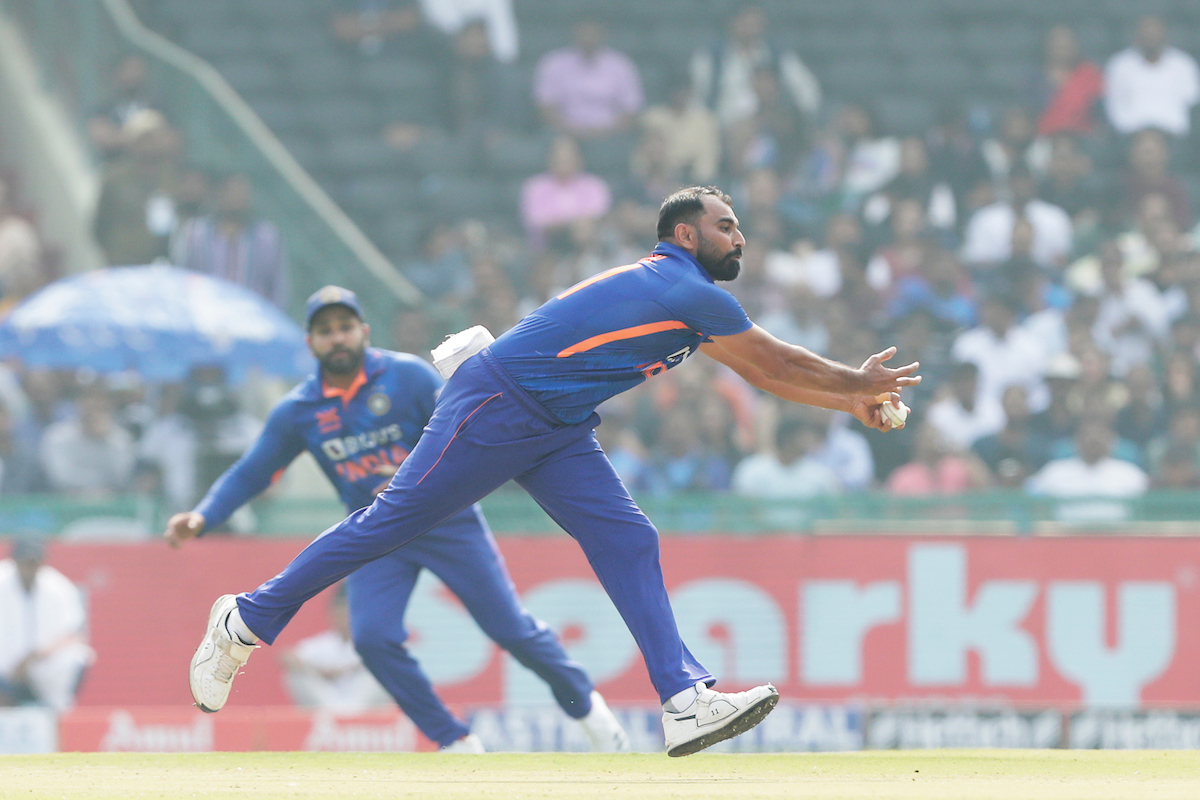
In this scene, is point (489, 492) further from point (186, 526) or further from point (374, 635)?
point (186, 526)

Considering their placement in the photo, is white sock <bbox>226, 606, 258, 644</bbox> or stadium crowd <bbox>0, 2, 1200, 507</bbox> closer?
white sock <bbox>226, 606, 258, 644</bbox>

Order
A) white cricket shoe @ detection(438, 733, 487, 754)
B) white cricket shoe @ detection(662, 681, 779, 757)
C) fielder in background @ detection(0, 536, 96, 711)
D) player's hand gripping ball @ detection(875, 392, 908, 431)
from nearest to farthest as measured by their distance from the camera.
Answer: white cricket shoe @ detection(662, 681, 779, 757), player's hand gripping ball @ detection(875, 392, 908, 431), white cricket shoe @ detection(438, 733, 487, 754), fielder in background @ detection(0, 536, 96, 711)

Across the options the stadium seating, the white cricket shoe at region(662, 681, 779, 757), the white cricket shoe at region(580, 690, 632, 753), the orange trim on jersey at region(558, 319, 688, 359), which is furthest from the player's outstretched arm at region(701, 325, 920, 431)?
the stadium seating

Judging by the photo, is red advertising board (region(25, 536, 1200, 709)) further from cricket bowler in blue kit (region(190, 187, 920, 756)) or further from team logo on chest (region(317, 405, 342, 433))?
A: cricket bowler in blue kit (region(190, 187, 920, 756))

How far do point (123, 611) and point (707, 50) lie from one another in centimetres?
875

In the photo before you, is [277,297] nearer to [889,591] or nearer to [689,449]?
[689,449]

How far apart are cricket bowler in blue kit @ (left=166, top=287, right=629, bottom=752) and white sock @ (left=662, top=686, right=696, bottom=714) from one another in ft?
5.70

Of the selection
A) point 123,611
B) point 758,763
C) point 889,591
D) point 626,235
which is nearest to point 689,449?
point 889,591

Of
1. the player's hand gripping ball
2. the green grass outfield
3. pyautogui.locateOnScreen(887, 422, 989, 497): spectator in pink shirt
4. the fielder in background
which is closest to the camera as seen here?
the green grass outfield

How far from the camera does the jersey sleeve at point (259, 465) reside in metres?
7.90

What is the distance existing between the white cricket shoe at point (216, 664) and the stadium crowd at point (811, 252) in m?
5.64

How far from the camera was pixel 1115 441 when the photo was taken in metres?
12.7

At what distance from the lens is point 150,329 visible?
12.6 meters

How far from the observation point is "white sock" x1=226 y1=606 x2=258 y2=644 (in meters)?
6.48
